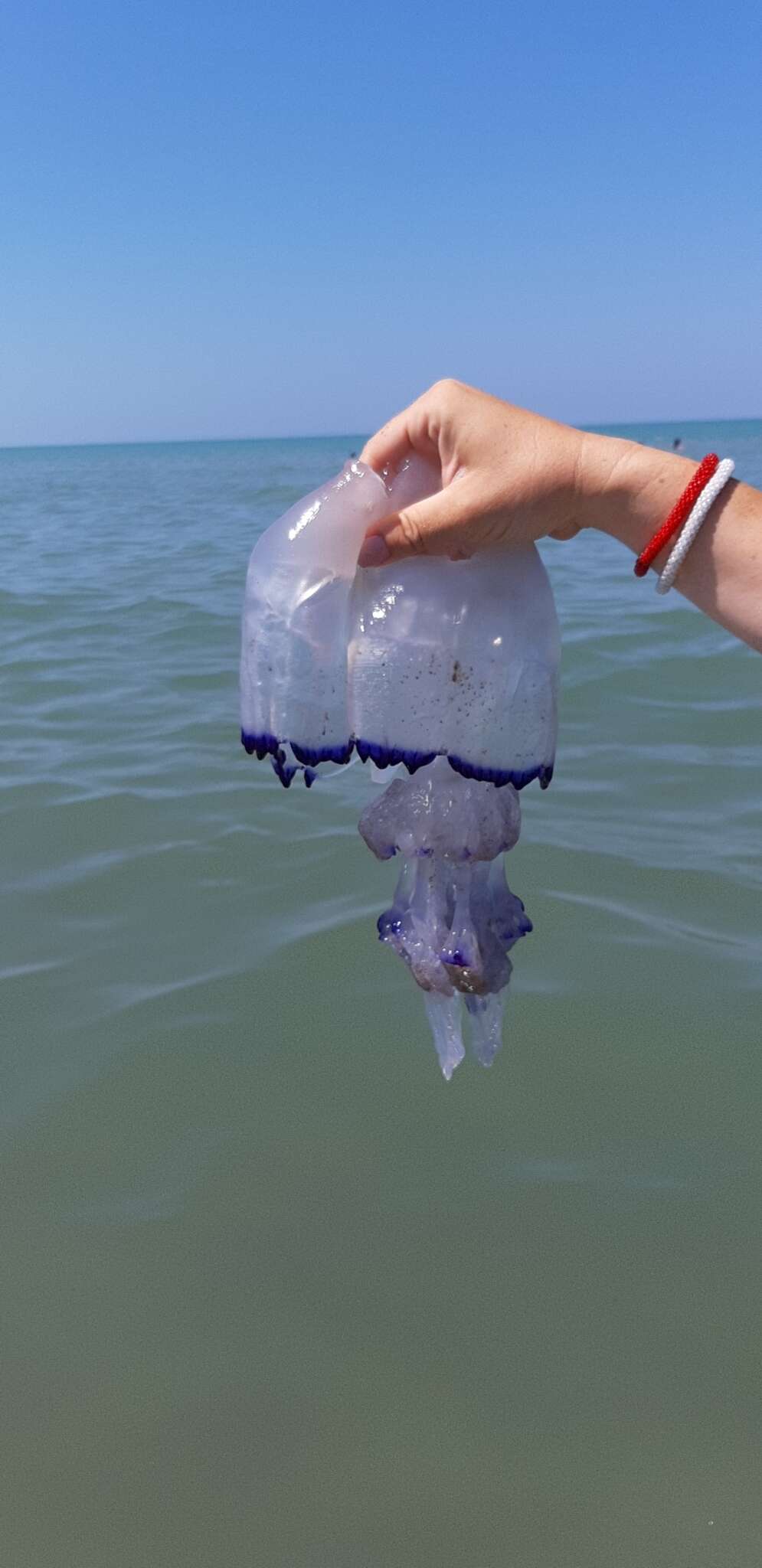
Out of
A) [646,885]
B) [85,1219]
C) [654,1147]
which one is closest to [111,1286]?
[85,1219]

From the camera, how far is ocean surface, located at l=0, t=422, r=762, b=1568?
213cm

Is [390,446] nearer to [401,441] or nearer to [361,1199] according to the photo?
[401,441]

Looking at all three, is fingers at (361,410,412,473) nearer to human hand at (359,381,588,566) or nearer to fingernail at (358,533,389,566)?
human hand at (359,381,588,566)

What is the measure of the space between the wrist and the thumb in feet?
0.66

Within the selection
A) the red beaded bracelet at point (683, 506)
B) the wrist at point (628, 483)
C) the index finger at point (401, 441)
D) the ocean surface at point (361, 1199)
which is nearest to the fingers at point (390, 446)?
the index finger at point (401, 441)

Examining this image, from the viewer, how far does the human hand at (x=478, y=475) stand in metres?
1.55

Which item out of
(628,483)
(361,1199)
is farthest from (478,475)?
(361,1199)

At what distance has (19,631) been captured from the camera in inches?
334

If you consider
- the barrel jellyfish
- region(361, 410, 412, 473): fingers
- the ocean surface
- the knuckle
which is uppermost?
region(361, 410, 412, 473): fingers

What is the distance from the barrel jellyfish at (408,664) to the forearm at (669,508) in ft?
0.48

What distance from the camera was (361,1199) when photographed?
277cm

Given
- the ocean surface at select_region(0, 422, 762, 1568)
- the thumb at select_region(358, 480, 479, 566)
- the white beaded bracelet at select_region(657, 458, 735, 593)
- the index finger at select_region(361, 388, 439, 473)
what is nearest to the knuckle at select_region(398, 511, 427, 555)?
the thumb at select_region(358, 480, 479, 566)

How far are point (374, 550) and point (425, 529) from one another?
0.07 m

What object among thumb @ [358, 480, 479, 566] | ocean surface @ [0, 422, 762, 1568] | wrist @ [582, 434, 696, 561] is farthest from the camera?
ocean surface @ [0, 422, 762, 1568]
